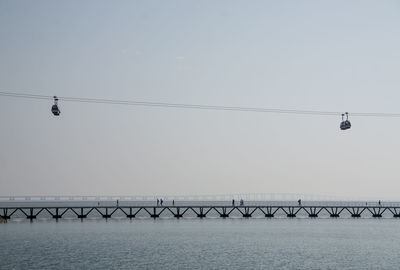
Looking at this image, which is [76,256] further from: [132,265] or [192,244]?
[192,244]

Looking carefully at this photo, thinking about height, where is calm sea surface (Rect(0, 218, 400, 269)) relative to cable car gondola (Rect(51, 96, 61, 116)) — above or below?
below

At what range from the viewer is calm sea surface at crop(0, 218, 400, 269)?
1449 inches

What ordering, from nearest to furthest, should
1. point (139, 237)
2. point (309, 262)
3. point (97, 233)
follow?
point (309, 262)
point (139, 237)
point (97, 233)

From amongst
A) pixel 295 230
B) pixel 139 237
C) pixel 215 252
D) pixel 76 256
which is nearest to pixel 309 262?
pixel 215 252

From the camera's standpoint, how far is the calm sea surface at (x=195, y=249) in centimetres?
3681

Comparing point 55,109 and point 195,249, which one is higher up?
point 55,109

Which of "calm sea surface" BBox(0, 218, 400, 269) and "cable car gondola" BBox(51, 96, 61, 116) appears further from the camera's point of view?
"cable car gondola" BBox(51, 96, 61, 116)

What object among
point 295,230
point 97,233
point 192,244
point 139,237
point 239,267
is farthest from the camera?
point 295,230

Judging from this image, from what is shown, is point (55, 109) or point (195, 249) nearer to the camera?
point (55, 109)

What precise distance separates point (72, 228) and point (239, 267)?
36418 mm

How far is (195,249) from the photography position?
44.9 meters

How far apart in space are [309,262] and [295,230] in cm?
2809

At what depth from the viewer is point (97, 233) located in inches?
2327

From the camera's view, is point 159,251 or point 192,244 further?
point 192,244
